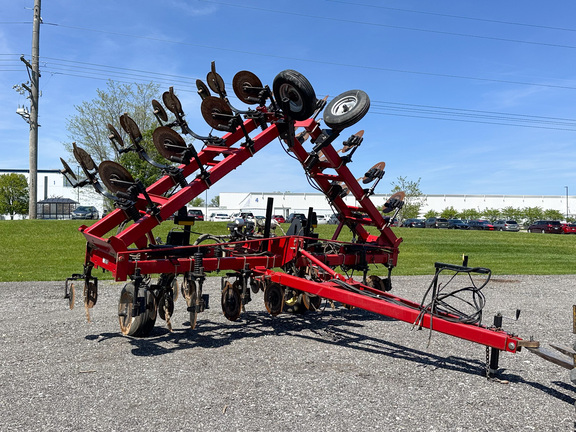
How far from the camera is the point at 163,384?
186 inches

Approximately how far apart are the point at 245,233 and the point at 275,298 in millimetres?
1327

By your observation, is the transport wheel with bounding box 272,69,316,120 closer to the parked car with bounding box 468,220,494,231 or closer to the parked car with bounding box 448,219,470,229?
the parked car with bounding box 448,219,470,229

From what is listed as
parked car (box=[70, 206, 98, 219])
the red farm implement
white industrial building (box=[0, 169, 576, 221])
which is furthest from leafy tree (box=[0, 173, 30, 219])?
the red farm implement

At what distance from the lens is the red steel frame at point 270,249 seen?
5320mm

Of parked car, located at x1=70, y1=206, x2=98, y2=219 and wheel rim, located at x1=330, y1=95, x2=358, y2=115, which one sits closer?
wheel rim, located at x1=330, y1=95, x2=358, y2=115

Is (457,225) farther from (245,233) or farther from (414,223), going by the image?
(245,233)

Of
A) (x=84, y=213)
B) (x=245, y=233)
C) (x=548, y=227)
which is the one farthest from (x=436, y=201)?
(x=245, y=233)

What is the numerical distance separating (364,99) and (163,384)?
463cm

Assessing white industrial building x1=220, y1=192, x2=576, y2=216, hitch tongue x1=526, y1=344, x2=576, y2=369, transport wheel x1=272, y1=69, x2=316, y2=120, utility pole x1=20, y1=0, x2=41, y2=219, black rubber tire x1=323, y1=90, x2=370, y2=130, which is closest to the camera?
hitch tongue x1=526, y1=344, x2=576, y2=369

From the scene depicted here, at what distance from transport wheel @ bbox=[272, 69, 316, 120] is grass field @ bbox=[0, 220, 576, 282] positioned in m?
9.25

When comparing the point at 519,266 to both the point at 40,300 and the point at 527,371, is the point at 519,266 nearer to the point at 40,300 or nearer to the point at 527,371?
the point at 527,371

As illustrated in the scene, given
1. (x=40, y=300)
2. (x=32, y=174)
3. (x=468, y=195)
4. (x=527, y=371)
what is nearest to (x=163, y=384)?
(x=527, y=371)

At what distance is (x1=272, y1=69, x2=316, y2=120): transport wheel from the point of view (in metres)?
6.56

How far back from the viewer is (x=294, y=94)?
679cm
